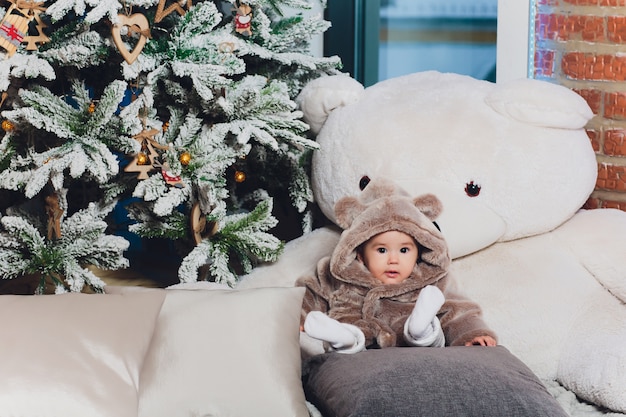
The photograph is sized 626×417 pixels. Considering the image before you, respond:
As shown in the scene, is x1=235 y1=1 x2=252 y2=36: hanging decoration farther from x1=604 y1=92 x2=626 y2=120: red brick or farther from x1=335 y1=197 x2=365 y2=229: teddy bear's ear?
x1=604 y1=92 x2=626 y2=120: red brick

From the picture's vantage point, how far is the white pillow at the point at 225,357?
6.21 feet

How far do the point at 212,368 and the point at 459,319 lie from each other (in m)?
0.58

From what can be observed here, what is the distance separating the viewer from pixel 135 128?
2.37 metres

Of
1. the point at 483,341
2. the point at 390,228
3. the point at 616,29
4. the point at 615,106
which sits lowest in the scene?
the point at 483,341

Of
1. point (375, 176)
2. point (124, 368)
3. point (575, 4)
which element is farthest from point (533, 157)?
point (124, 368)

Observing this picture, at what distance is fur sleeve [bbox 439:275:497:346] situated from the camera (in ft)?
6.98

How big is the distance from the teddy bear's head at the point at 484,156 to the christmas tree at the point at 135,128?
20 cm

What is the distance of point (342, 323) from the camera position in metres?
2.11

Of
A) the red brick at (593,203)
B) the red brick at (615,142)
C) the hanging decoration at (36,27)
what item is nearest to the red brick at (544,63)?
the red brick at (615,142)

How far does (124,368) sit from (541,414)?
788mm

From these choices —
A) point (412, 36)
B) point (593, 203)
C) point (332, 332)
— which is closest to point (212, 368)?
point (332, 332)

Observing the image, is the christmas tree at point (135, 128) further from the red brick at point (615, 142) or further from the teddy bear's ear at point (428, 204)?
the red brick at point (615, 142)

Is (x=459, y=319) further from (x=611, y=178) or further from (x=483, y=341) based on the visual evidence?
(x=611, y=178)

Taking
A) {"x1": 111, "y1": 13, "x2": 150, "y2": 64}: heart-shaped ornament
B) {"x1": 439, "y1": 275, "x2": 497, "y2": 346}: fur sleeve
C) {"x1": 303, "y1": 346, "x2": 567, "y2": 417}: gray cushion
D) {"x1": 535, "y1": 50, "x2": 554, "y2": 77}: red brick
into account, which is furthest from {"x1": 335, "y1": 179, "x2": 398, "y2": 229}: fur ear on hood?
{"x1": 535, "y1": 50, "x2": 554, "y2": 77}: red brick
